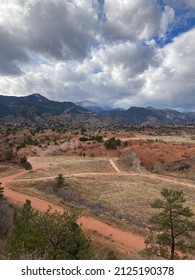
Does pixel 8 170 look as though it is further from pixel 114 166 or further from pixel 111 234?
pixel 111 234

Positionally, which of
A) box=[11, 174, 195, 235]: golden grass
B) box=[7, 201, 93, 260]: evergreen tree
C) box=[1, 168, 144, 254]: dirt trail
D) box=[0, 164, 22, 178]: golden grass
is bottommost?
box=[1, 168, 144, 254]: dirt trail

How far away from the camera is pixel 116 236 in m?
26.9

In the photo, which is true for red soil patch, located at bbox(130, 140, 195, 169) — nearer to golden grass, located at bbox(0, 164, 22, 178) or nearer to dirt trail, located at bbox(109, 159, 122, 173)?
dirt trail, located at bbox(109, 159, 122, 173)

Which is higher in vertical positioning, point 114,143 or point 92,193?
point 114,143

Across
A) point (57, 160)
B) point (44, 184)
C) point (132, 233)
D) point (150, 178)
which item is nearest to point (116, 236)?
point (132, 233)

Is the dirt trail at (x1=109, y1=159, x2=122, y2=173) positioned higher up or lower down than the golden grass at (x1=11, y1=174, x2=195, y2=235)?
higher up

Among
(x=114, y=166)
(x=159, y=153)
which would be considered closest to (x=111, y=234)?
(x=114, y=166)

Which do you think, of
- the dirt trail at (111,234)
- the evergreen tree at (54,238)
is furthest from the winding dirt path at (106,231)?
the evergreen tree at (54,238)

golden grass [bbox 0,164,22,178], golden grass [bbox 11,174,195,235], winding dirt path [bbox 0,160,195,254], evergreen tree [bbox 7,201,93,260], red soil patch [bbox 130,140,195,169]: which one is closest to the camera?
evergreen tree [bbox 7,201,93,260]

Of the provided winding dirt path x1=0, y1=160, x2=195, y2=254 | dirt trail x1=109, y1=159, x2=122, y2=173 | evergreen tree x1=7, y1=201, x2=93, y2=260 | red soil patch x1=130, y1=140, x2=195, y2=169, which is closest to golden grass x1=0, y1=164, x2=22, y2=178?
winding dirt path x1=0, y1=160, x2=195, y2=254

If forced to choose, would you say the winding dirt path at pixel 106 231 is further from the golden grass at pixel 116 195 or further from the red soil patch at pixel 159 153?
the red soil patch at pixel 159 153

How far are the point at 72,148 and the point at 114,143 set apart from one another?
8.96m
